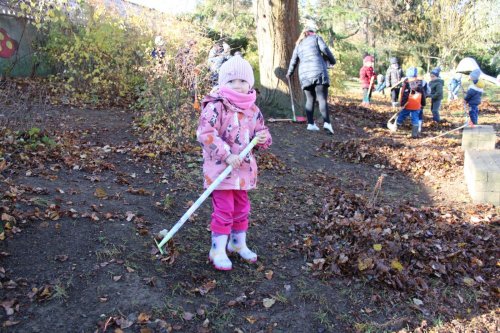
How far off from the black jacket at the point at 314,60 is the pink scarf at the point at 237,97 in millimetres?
4908

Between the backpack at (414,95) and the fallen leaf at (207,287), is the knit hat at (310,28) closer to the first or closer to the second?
the backpack at (414,95)

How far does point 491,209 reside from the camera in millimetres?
5547

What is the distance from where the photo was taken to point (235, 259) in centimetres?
371

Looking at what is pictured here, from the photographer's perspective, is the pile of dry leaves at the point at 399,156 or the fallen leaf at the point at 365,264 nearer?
the fallen leaf at the point at 365,264

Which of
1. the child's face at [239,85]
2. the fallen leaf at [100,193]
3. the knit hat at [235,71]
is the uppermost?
the knit hat at [235,71]

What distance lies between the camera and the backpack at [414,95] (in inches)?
394

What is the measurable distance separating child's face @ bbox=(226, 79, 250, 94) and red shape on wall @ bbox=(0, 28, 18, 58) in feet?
30.7

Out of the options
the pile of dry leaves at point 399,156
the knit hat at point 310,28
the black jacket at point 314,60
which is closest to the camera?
the pile of dry leaves at point 399,156

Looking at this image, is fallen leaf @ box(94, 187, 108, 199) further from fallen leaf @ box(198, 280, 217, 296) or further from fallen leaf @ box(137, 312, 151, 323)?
fallen leaf @ box(137, 312, 151, 323)

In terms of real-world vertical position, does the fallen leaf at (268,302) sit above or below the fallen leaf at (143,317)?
below

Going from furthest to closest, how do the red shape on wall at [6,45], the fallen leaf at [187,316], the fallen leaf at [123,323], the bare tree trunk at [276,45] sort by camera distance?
1. the red shape on wall at [6,45]
2. the bare tree trunk at [276,45]
3. the fallen leaf at [187,316]
4. the fallen leaf at [123,323]

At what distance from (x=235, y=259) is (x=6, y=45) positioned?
32.1ft

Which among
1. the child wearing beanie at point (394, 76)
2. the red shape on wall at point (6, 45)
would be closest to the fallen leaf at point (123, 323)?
the red shape on wall at point (6, 45)

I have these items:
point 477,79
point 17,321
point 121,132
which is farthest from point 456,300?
point 477,79
